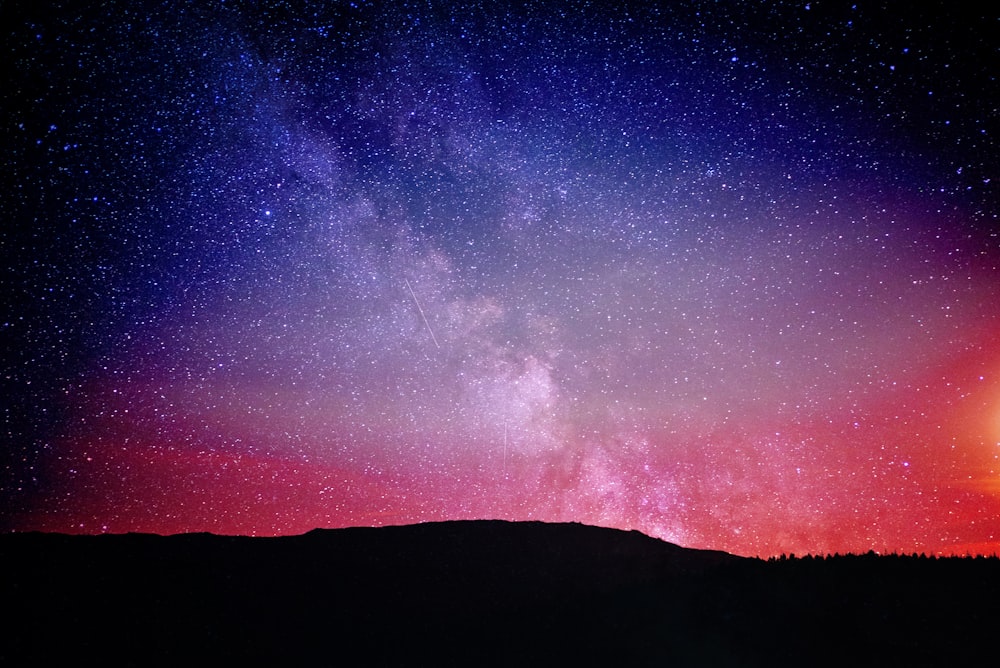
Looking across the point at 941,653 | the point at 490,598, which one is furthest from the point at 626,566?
the point at 941,653

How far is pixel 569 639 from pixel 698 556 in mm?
11478

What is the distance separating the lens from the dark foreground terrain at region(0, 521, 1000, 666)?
13.2 meters

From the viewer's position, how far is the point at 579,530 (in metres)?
28.0

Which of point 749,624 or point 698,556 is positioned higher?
point 698,556

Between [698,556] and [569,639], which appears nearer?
[569,639]

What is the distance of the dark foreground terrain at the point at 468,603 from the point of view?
13.2 m

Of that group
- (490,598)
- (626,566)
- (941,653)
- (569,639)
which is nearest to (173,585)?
(490,598)

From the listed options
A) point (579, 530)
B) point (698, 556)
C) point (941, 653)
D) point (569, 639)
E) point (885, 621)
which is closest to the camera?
point (941, 653)

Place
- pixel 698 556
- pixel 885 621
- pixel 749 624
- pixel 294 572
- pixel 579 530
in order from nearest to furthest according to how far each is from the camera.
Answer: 1. pixel 885 621
2. pixel 749 624
3. pixel 294 572
4. pixel 698 556
5. pixel 579 530

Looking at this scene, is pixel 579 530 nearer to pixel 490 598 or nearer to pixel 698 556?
pixel 698 556

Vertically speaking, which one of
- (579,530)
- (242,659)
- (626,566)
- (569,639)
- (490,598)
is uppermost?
(579,530)

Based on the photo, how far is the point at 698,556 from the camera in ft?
82.0

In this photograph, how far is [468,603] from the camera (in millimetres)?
20250

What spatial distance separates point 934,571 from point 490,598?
13.7 metres
